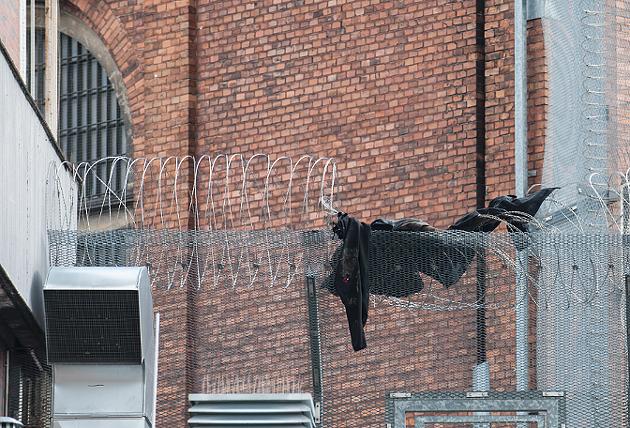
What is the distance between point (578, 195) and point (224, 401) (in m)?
4.82

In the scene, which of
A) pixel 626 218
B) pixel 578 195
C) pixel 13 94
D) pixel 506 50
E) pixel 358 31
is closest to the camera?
pixel 13 94

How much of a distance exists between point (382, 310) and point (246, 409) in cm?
116

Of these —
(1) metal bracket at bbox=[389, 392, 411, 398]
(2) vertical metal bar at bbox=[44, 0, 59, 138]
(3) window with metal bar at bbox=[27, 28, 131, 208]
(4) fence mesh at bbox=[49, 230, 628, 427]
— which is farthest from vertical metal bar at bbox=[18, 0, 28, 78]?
(3) window with metal bar at bbox=[27, 28, 131, 208]

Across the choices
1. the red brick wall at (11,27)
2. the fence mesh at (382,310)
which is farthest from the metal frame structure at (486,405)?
the red brick wall at (11,27)

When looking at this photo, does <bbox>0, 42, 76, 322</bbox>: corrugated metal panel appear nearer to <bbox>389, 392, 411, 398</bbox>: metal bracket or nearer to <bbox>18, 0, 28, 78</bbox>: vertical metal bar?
<bbox>18, 0, 28, 78</bbox>: vertical metal bar

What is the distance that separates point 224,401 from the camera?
41.1ft

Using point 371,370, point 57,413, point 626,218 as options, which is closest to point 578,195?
point 626,218

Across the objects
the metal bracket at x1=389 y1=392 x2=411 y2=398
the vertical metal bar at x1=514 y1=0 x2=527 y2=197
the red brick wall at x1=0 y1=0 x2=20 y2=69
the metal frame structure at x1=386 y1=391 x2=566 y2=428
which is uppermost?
the vertical metal bar at x1=514 y1=0 x2=527 y2=197

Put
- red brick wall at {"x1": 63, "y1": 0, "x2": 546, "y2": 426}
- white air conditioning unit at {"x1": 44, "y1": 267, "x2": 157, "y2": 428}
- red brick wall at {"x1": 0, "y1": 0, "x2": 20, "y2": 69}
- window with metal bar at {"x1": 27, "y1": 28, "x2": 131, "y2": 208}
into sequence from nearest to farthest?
white air conditioning unit at {"x1": 44, "y1": 267, "x2": 157, "y2": 428}
red brick wall at {"x1": 0, "y1": 0, "x2": 20, "y2": 69}
red brick wall at {"x1": 63, "y1": 0, "x2": 546, "y2": 426}
window with metal bar at {"x1": 27, "y1": 28, "x2": 131, "y2": 208}

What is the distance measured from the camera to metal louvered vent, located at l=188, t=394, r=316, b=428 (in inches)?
488

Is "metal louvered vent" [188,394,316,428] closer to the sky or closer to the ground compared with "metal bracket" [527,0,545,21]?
closer to the ground

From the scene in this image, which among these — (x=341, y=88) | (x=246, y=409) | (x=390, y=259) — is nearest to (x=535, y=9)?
(x=341, y=88)

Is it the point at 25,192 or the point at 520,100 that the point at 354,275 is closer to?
the point at 25,192

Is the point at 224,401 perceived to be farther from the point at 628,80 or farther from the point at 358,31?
the point at 358,31
